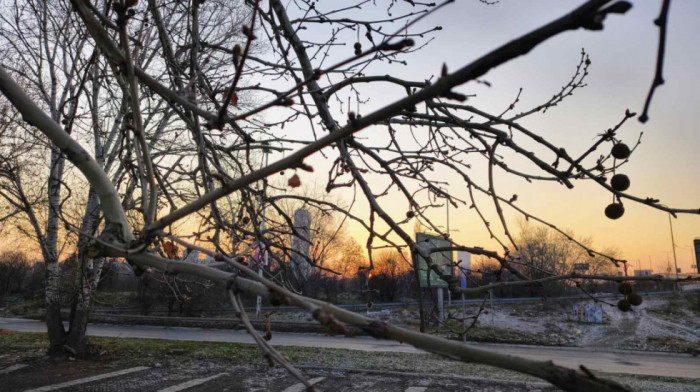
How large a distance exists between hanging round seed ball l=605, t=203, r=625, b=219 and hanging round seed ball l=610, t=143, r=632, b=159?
7.3 inches

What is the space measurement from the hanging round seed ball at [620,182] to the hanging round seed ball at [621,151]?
0.11 m

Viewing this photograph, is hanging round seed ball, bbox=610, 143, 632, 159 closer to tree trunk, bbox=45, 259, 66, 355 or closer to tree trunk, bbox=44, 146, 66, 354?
tree trunk, bbox=44, 146, 66, 354

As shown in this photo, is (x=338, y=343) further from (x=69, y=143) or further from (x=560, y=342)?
(x=69, y=143)

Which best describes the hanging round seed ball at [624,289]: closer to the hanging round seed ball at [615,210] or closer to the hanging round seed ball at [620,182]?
the hanging round seed ball at [615,210]

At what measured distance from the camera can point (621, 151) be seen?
1725 millimetres

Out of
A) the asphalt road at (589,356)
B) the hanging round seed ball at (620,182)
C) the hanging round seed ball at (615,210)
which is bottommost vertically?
the asphalt road at (589,356)

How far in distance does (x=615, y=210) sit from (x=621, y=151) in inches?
9.0

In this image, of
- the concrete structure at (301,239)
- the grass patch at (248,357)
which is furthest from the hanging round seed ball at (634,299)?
the grass patch at (248,357)

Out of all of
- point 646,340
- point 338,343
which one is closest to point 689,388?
point 338,343

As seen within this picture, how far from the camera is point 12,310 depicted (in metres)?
24.5

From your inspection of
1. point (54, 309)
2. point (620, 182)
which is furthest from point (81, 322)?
point (620, 182)

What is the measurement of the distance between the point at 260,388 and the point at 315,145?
19.4ft

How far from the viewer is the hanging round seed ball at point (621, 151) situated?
1.72 metres

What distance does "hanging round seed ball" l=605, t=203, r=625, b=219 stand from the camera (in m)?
1.67
